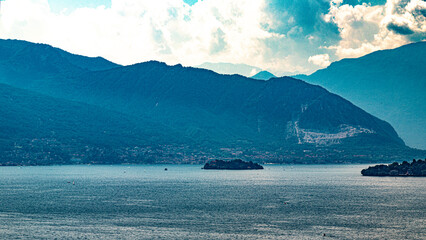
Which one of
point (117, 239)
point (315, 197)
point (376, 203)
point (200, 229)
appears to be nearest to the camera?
point (117, 239)

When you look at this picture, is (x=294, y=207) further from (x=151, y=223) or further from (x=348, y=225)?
(x=151, y=223)

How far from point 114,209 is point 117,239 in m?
41.5

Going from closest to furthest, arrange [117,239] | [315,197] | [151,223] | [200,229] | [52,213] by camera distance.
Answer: [117,239] < [200,229] < [151,223] < [52,213] < [315,197]

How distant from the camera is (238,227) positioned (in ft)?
327

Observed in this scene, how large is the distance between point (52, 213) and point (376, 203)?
3495 inches

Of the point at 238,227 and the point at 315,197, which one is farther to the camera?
the point at 315,197

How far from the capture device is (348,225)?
102 meters

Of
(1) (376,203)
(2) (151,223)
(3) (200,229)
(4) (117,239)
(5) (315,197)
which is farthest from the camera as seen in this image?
(5) (315,197)

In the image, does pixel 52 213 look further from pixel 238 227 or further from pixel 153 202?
pixel 238 227

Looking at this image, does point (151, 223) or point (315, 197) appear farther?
point (315, 197)

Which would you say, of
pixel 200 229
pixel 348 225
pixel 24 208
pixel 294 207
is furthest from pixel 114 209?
pixel 348 225

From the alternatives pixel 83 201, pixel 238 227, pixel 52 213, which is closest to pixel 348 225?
pixel 238 227

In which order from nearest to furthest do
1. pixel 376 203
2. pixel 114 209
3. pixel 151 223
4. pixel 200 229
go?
pixel 200 229 → pixel 151 223 → pixel 114 209 → pixel 376 203

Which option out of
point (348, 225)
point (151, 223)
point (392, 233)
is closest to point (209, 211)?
point (151, 223)
